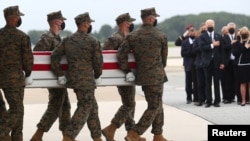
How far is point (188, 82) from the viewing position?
1502 centimetres

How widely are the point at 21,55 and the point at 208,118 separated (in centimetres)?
441

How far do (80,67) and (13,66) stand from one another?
2.74 feet

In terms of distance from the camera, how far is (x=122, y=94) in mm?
9711

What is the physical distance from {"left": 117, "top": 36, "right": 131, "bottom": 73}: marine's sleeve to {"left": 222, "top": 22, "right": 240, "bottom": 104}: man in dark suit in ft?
17.0

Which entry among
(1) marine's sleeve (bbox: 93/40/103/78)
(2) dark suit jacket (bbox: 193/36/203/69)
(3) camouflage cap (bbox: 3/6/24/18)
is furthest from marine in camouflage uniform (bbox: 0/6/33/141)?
(2) dark suit jacket (bbox: 193/36/203/69)

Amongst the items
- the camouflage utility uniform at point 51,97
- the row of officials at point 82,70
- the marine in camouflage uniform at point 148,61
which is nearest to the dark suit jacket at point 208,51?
the row of officials at point 82,70

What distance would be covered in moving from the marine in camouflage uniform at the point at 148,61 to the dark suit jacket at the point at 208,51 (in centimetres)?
451

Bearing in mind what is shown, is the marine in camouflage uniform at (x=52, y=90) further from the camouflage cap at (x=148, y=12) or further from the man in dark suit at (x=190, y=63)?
the man in dark suit at (x=190, y=63)

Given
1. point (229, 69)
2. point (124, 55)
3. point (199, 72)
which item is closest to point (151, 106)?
→ point (124, 55)

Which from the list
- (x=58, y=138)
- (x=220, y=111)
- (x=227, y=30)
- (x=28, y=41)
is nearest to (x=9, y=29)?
(x=28, y=41)

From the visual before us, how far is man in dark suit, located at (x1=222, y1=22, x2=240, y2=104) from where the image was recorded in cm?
1420

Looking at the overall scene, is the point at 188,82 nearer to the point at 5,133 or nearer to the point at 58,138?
the point at 58,138

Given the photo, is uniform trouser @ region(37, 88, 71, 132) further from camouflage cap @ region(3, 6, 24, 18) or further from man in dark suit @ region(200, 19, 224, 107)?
man in dark suit @ region(200, 19, 224, 107)

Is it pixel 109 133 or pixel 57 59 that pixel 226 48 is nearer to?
pixel 109 133
